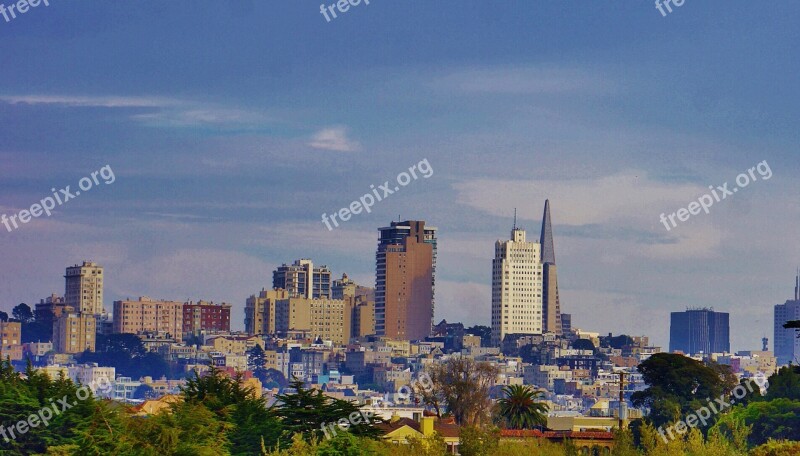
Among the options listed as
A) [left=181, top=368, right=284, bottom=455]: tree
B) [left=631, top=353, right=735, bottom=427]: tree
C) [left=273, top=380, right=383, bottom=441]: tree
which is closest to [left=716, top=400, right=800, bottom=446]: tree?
[left=631, top=353, right=735, bottom=427]: tree

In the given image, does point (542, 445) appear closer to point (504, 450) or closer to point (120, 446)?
point (504, 450)

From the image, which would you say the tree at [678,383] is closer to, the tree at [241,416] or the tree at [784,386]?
the tree at [784,386]

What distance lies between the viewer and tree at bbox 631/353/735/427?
9124 centimetres

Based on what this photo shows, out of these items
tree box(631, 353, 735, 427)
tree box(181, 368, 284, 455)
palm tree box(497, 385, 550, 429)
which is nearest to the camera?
tree box(181, 368, 284, 455)

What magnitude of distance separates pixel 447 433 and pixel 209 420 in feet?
84.1

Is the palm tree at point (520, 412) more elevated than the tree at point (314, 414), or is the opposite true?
the tree at point (314, 414)

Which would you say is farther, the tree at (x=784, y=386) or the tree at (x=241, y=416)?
the tree at (x=784, y=386)

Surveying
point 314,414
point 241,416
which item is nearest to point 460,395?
point 314,414

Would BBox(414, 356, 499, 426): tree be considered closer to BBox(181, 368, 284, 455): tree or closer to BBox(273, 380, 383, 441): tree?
BBox(181, 368, 284, 455): tree

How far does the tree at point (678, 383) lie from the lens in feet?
299

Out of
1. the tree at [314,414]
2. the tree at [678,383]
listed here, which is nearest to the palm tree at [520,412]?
the tree at [678,383]

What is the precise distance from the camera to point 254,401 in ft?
172

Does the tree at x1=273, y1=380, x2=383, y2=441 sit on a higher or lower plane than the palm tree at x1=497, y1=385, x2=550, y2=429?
higher

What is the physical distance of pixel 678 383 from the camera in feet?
306
